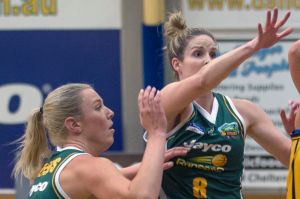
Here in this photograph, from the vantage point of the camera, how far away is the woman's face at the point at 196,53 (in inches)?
143

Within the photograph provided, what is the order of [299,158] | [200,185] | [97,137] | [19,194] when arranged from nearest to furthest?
[299,158] < [97,137] < [200,185] < [19,194]

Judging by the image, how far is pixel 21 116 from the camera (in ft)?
18.3

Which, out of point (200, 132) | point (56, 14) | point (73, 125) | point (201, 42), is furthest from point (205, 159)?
point (56, 14)

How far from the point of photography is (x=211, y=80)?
3.29 m

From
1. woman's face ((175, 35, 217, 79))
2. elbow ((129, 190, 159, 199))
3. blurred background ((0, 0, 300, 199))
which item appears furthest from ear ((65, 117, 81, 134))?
blurred background ((0, 0, 300, 199))

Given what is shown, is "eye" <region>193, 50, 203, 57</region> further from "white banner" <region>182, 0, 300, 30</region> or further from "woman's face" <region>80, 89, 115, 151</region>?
"white banner" <region>182, 0, 300, 30</region>

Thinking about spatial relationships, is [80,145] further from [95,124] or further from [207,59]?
[207,59]

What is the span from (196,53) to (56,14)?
2131 millimetres

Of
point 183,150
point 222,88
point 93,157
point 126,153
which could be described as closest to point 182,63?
point 183,150

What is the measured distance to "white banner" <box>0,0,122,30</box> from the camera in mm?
5578

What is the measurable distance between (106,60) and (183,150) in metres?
2.23

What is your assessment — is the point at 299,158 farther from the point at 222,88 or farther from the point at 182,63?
the point at 222,88

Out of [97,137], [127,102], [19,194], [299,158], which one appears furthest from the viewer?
[127,102]

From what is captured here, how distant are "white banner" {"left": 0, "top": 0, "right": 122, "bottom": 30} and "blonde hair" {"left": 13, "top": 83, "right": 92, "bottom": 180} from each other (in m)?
2.11
